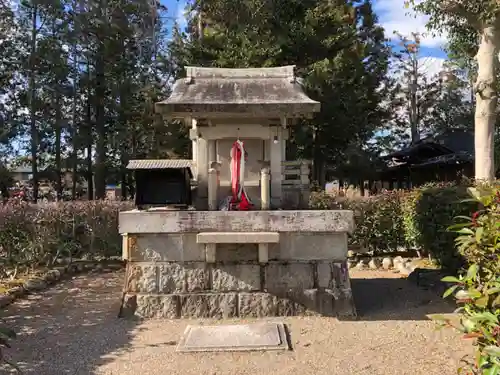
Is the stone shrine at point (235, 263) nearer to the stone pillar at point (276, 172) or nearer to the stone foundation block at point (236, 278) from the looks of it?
the stone foundation block at point (236, 278)

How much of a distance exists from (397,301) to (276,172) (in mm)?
2516

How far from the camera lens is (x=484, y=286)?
2498mm

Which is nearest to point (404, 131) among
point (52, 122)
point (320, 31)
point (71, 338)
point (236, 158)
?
point (320, 31)

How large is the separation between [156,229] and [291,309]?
6.33 feet

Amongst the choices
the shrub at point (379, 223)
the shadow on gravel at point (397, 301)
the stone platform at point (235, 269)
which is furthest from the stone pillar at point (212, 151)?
the shrub at point (379, 223)

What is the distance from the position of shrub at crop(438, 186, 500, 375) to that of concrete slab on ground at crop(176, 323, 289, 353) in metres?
2.39

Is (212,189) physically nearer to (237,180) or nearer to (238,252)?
(237,180)

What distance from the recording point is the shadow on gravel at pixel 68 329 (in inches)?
170

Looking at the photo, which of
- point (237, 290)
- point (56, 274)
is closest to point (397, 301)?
point (237, 290)

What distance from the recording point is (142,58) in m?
21.2

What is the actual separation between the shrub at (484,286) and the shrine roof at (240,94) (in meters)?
3.73

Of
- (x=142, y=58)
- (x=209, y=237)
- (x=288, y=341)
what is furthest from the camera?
(x=142, y=58)

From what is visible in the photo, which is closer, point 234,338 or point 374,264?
point 234,338

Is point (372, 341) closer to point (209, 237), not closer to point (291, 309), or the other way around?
point (291, 309)
